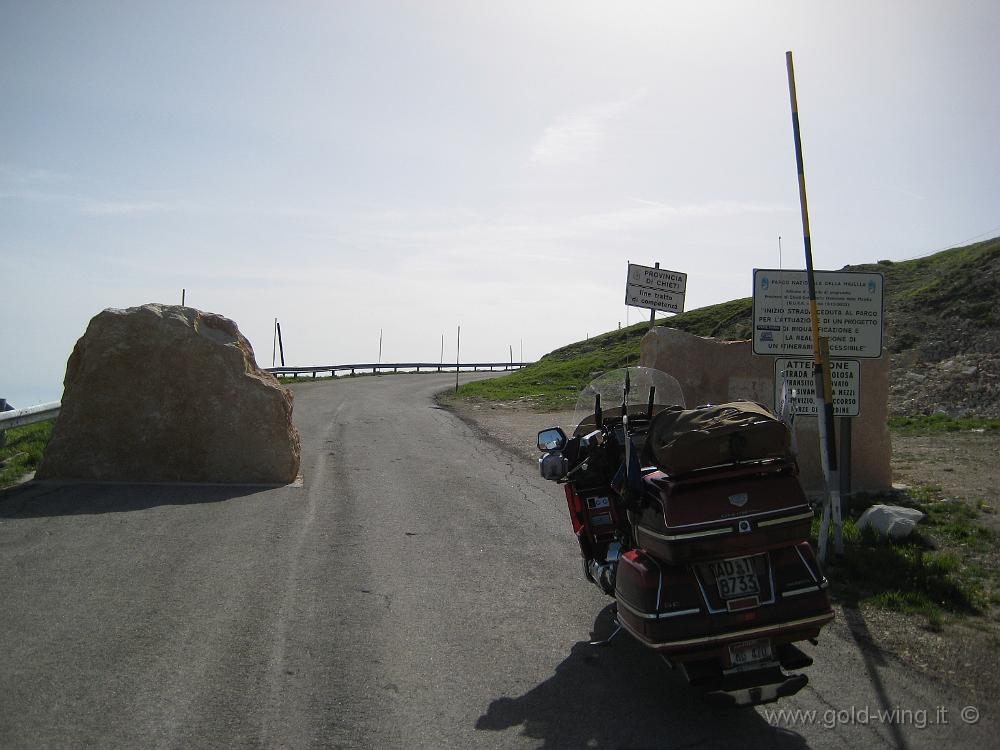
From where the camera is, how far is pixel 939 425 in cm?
1573

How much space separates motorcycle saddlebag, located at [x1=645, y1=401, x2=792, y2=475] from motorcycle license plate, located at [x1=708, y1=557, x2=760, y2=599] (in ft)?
1.73

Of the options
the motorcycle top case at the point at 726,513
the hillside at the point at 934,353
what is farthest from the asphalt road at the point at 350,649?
the hillside at the point at 934,353

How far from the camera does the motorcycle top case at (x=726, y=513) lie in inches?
166

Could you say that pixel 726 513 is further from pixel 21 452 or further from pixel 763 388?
pixel 21 452

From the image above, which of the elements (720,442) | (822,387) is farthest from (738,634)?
(822,387)

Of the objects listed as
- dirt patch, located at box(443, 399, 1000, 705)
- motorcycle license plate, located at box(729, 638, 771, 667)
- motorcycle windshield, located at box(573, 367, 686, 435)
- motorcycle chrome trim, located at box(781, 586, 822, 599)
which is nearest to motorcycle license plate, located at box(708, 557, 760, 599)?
motorcycle chrome trim, located at box(781, 586, 822, 599)

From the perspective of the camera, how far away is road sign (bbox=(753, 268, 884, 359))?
8.34 metres

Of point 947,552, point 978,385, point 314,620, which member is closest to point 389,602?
point 314,620

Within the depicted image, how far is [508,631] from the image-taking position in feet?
18.2

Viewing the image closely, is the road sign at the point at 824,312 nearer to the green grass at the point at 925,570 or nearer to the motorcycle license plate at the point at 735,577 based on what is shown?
the green grass at the point at 925,570

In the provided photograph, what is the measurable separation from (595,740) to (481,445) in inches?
440

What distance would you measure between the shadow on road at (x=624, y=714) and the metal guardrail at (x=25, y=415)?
956 centimetres

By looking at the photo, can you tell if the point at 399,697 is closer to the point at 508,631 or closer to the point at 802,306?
the point at 508,631

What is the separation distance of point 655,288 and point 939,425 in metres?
6.59
